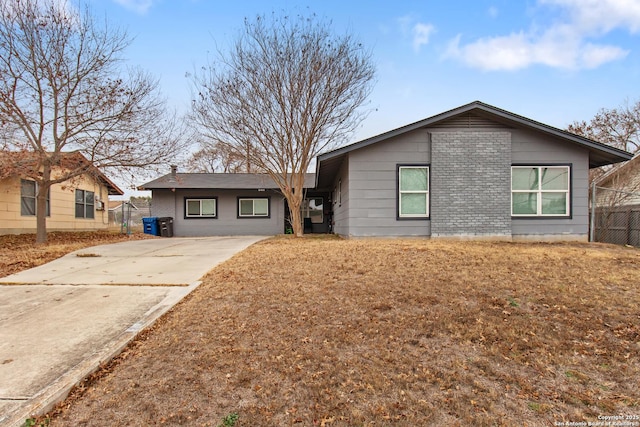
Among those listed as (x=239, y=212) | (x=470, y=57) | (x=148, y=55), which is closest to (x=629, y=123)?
(x=470, y=57)

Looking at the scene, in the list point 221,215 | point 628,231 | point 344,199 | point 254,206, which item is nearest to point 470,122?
point 344,199

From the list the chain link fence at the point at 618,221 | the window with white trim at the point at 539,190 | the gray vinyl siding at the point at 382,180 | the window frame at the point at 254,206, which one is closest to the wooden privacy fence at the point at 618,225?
the chain link fence at the point at 618,221

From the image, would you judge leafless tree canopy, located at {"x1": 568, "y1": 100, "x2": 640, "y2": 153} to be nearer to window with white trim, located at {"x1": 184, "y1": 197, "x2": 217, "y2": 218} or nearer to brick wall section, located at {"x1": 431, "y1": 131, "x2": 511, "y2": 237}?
brick wall section, located at {"x1": 431, "y1": 131, "x2": 511, "y2": 237}

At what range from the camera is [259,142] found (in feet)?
43.3

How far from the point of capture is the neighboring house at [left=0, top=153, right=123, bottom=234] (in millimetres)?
13656

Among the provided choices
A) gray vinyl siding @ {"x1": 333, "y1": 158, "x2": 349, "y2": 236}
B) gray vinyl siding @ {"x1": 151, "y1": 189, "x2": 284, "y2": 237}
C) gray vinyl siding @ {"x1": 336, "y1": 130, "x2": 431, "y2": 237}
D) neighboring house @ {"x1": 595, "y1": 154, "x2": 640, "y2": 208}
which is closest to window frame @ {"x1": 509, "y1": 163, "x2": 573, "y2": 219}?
gray vinyl siding @ {"x1": 336, "y1": 130, "x2": 431, "y2": 237}

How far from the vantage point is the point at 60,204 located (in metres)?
16.8

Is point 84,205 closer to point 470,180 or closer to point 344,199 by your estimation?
point 344,199

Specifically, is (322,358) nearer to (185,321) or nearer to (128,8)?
(185,321)

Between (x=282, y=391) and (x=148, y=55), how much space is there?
12.4 m

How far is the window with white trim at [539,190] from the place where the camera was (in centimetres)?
1074

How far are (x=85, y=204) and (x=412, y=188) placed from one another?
1716cm

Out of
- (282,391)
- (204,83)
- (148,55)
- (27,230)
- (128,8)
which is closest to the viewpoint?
(282,391)

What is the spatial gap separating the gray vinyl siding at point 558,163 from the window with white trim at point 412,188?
2.65 meters
